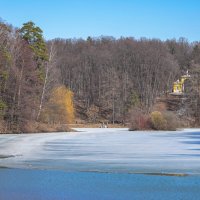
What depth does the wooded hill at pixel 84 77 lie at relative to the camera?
2149 inches

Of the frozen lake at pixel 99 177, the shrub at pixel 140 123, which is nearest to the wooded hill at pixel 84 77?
the shrub at pixel 140 123

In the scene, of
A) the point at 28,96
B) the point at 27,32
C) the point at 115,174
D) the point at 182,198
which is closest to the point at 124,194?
the point at 182,198

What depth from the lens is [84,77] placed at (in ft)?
387

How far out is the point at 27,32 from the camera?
2472 inches

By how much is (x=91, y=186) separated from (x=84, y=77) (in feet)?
346

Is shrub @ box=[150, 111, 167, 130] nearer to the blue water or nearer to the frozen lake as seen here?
the frozen lake

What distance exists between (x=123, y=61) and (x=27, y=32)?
59.5 metres

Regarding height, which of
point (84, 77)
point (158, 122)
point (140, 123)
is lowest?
point (140, 123)

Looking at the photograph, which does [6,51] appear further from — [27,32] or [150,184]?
[150,184]

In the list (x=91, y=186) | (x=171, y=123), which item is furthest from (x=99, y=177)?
(x=171, y=123)

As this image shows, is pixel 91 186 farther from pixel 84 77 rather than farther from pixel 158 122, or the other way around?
pixel 84 77

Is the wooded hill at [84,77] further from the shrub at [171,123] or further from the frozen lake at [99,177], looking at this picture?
the frozen lake at [99,177]

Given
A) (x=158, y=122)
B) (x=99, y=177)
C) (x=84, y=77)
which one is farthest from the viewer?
(x=84, y=77)

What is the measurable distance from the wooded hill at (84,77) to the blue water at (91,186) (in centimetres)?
3880
